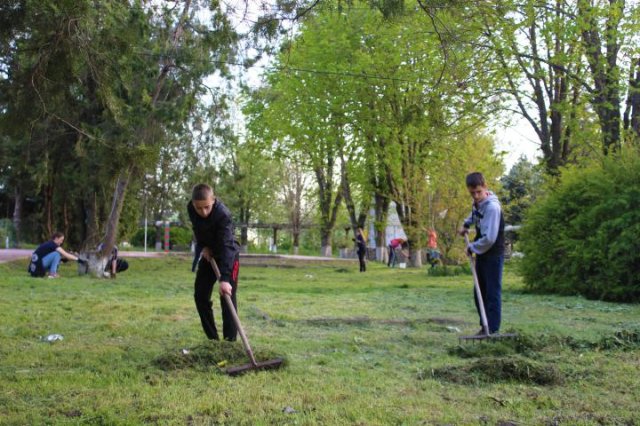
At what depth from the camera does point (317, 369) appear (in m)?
5.21

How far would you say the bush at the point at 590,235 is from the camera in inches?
459

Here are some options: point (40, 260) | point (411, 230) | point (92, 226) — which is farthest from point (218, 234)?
point (411, 230)

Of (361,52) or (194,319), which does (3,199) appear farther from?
(194,319)

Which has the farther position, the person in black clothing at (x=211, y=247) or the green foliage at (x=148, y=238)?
the green foliage at (x=148, y=238)

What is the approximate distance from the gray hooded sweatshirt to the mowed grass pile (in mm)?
992

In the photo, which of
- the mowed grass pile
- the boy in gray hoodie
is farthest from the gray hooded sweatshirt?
the mowed grass pile

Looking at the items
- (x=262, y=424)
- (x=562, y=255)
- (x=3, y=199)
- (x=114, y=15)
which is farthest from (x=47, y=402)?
(x=3, y=199)

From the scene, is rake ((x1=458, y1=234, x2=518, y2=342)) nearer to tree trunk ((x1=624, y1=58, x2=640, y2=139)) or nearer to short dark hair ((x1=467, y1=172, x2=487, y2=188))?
short dark hair ((x1=467, y1=172, x2=487, y2=188))

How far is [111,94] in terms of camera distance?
6691 millimetres

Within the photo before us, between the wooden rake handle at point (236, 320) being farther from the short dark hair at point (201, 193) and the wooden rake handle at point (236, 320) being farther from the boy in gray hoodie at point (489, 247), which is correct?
the boy in gray hoodie at point (489, 247)

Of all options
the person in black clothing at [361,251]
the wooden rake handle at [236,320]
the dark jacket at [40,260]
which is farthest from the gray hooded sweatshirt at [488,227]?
the person in black clothing at [361,251]

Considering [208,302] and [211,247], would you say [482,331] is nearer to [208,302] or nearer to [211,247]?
[208,302]

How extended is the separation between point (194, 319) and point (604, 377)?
5.04 meters

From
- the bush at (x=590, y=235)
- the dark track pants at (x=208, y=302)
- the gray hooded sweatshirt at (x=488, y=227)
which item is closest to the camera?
the dark track pants at (x=208, y=302)
